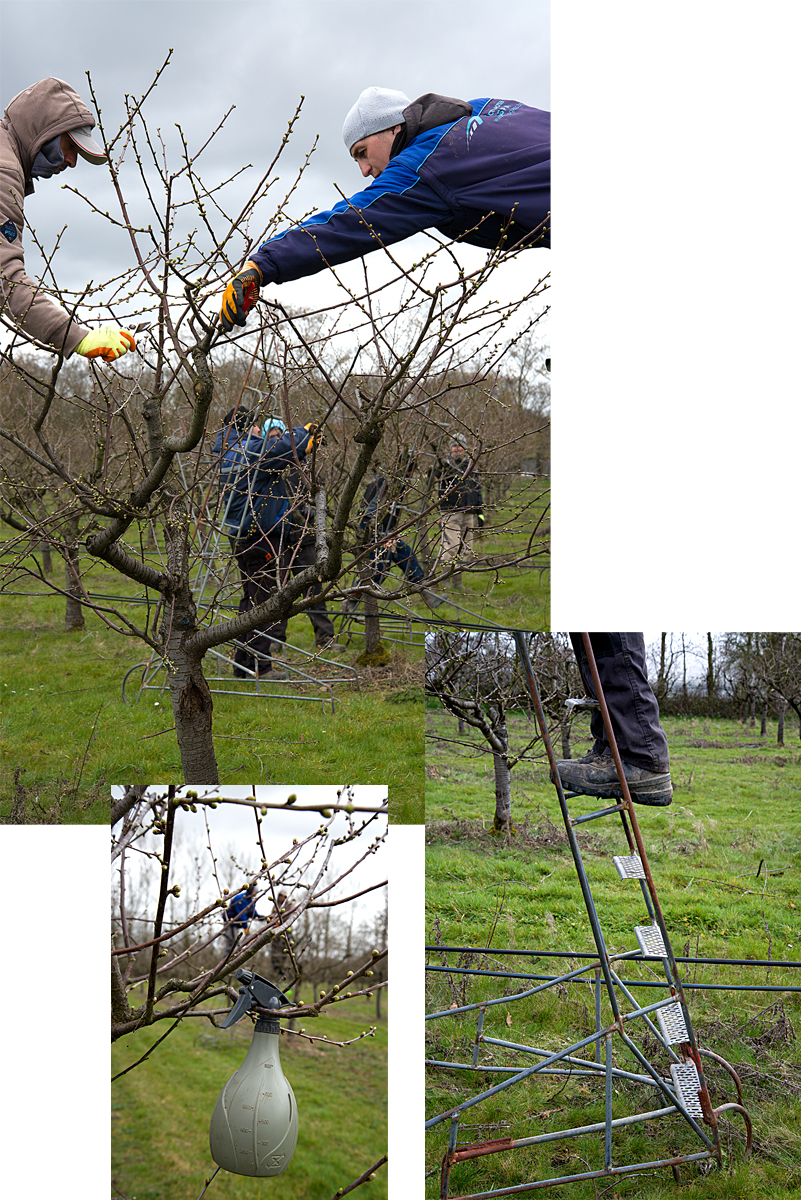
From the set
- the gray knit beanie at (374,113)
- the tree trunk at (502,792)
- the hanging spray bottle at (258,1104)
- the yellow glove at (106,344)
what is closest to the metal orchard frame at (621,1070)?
the tree trunk at (502,792)

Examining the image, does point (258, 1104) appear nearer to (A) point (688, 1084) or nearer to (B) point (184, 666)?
(A) point (688, 1084)

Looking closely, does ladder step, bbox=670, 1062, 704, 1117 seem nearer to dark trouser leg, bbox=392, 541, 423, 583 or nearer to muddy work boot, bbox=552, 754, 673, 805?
muddy work boot, bbox=552, 754, 673, 805

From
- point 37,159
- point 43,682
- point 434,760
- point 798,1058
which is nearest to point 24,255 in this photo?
point 37,159

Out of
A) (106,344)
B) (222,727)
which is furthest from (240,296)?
(222,727)

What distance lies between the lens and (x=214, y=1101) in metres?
1.85

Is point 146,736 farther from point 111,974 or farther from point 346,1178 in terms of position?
point 346,1178

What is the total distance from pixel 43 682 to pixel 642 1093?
4.67 metres

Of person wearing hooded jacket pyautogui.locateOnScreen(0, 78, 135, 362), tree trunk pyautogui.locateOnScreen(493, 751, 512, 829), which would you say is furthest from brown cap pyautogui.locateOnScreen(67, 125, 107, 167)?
tree trunk pyautogui.locateOnScreen(493, 751, 512, 829)

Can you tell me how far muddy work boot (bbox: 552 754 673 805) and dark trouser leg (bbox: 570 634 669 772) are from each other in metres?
0.02

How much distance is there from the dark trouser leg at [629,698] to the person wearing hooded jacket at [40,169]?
1.49 m

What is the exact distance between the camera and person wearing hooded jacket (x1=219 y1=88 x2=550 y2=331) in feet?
8.48

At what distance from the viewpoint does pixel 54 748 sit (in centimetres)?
457

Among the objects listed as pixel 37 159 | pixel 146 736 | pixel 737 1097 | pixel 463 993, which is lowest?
pixel 737 1097

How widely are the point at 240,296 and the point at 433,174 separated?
733 millimetres
